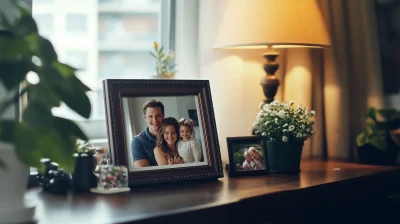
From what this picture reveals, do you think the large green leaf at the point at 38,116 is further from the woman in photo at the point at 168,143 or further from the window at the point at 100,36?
the window at the point at 100,36

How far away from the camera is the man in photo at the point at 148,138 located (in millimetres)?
1606

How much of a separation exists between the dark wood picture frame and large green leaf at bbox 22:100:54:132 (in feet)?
2.19

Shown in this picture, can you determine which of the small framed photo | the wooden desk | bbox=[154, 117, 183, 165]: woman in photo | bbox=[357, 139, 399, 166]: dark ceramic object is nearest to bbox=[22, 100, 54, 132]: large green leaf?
the wooden desk

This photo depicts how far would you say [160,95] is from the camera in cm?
171

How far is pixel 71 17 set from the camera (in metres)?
1.95

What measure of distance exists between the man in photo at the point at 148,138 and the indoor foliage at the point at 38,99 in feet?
2.03

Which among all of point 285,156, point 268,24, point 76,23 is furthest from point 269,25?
point 76,23

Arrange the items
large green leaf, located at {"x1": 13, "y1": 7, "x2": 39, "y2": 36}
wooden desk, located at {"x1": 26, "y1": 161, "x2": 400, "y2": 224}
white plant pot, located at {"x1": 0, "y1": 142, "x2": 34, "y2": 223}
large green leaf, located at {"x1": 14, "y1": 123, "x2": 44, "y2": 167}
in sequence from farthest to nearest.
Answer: wooden desk, located at {"x1": 26, "y1": 161, "x2": 400, "y2": 224} < white plant pot, located at {"x1": 0, "y1": 142, "x2": 34, "y2": 223} < large green leaf, located at {"x1": 13, "y1": 7, "x2": 39, "y2": 36} < large green leaf, located at {"x1": 14, "y1": 123, "x2": 44, "y2": 167}

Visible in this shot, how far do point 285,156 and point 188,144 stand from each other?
36 centimetres

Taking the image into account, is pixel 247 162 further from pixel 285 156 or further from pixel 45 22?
pixel 45 22

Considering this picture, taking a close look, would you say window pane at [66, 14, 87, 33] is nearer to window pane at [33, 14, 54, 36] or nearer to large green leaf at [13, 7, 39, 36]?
window pane at [33, 14, 54, 36]

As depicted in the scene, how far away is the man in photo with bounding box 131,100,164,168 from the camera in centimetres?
161

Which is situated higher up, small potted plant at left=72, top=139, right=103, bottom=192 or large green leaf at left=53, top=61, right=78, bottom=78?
large green leaf at left=53, top=61, right=78, bottom=78

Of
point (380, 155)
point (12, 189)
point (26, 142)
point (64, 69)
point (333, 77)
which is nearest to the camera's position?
point (26, 142)
